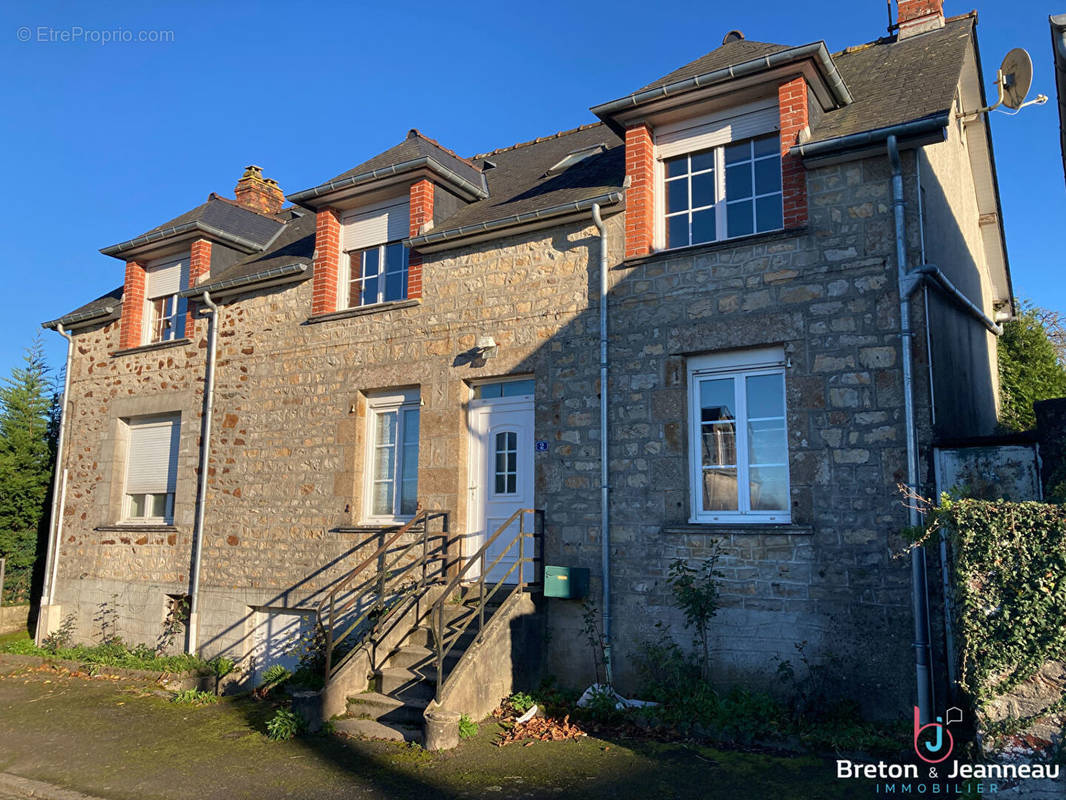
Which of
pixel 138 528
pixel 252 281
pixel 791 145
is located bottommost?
pixel 138 528

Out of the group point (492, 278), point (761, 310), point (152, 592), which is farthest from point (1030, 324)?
point (152, 592)

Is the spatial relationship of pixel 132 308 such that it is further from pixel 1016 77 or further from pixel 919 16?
pixel 1016 77

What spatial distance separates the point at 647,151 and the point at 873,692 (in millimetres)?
5445

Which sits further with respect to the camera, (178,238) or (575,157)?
(178,238)

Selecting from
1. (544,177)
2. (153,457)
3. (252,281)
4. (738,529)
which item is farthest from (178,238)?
(738,529)

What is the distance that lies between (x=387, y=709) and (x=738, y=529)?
3463mm

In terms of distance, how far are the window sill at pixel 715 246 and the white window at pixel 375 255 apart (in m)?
3.26

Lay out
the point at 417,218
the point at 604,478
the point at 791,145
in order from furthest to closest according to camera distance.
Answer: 1. the point at 417,218
2. the point at 604,478
3. the point at 791,145

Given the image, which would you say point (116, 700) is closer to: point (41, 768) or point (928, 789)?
point (41, 768)

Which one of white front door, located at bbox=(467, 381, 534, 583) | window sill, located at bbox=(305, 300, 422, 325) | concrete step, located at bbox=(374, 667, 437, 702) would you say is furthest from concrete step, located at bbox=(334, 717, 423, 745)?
window sill, located at bbox=(305, 300, 422, 325)

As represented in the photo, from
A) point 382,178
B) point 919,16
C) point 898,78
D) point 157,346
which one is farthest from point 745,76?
point 157,346

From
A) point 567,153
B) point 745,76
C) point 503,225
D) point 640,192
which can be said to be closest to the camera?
point 745,76

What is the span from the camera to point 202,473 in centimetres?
1120

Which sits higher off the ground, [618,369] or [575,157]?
[575,157]
